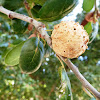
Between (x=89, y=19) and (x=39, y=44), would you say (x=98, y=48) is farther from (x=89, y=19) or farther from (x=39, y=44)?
(x=39, y=44)

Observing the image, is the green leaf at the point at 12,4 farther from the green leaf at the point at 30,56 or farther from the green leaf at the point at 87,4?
the green leaf at the point at 87,4

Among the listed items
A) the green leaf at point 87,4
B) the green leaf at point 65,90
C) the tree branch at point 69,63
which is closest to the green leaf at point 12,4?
the tree branch at point 69,63

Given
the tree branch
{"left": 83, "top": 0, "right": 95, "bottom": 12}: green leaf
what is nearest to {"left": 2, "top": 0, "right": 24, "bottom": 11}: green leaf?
the tree branch

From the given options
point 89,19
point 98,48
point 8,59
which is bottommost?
point 98,48

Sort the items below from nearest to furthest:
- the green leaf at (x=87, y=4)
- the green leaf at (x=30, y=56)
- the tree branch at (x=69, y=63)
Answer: the tree branch at (x=69, y=63) → the green leaf at (x=30, y=56) → the green leaf at (x=87, y=4)

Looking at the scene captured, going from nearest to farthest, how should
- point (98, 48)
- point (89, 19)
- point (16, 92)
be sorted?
point (89, 19) → point (16, 92) → point (98, 48)

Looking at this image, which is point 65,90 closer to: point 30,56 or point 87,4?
point 30,56

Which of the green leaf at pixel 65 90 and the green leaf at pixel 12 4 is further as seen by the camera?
the green leaf at pixel 12 4

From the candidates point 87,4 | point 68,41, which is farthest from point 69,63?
point 87,4

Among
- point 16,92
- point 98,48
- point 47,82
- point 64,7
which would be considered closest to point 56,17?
point 64,7
